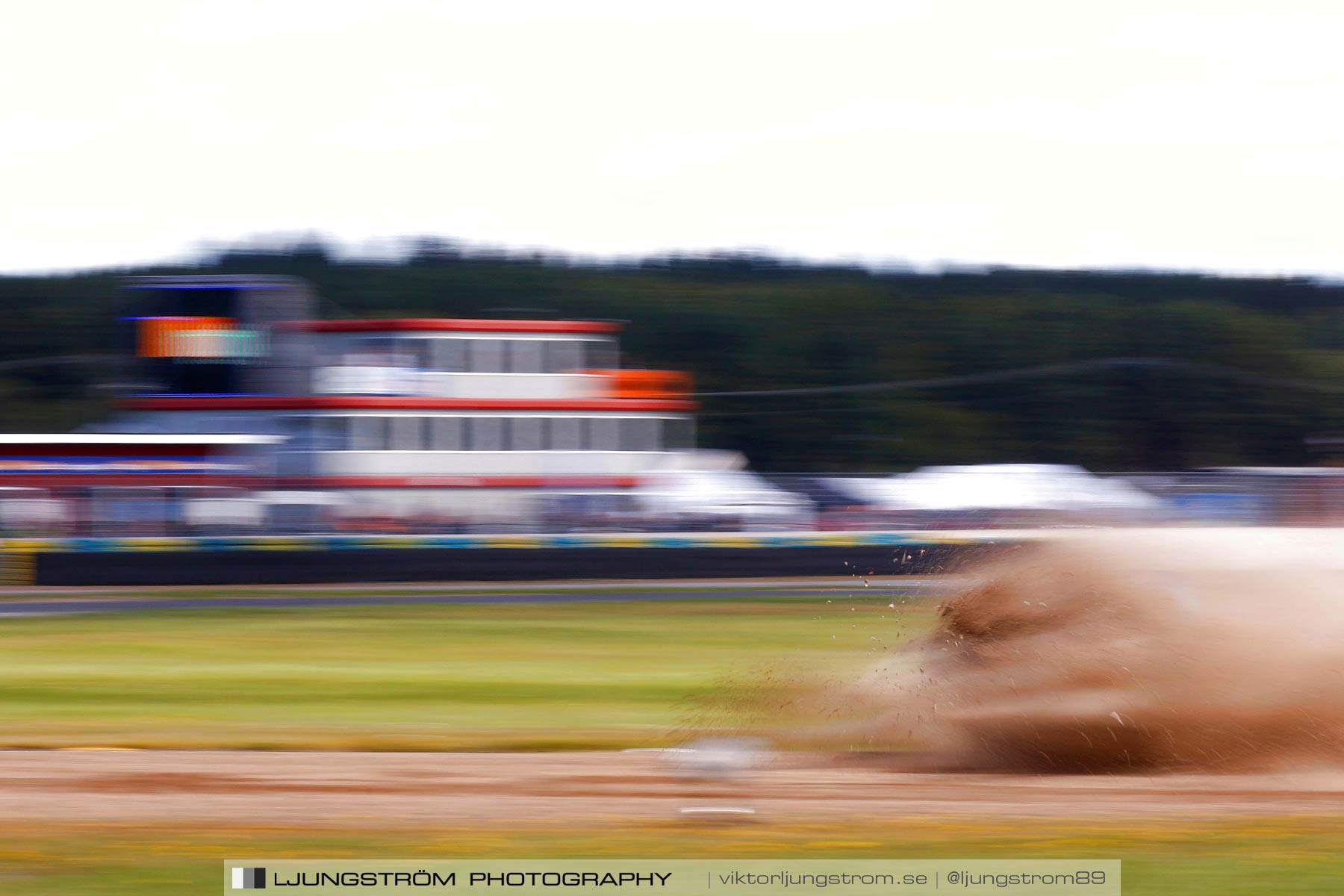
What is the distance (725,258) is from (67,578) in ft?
205

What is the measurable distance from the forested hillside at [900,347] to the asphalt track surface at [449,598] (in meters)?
29.5

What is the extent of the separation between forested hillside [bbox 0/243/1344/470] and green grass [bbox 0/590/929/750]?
34.3 metres

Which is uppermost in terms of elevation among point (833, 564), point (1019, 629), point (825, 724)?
point (1019, 629)

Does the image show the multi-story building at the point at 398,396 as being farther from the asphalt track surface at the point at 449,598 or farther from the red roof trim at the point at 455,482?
the asphalt track surface at the point at 449,598

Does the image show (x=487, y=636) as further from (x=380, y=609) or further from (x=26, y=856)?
(x=26, y=856)

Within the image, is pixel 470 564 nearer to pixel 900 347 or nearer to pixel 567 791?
pixel 567 791

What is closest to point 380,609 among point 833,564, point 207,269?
point 833,564

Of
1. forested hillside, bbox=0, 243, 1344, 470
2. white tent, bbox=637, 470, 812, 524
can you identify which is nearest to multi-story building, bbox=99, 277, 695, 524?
white tent, bbox=637, 470, 812, 524

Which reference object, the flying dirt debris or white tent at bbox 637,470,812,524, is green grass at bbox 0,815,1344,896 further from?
white tent at bbox 637,470,812,524

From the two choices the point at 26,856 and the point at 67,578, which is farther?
the point at 67,578

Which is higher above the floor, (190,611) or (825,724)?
(825,724)

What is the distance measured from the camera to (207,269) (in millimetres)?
77438

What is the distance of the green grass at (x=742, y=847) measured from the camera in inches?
252

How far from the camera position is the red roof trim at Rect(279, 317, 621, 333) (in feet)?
108
